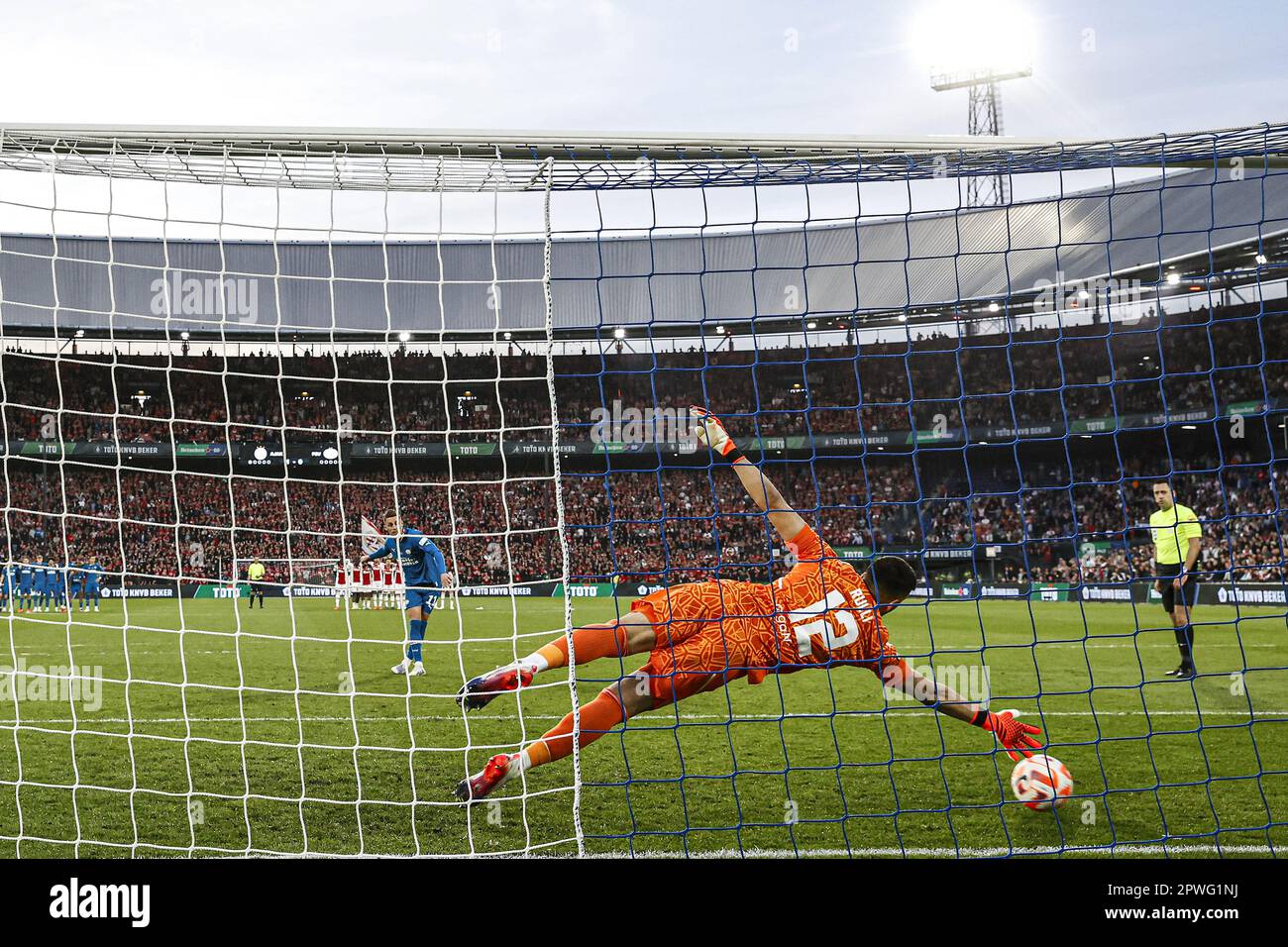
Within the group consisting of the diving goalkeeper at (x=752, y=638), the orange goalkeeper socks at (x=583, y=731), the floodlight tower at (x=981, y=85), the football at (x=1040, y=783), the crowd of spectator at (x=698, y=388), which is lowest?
the football at (x=1040, y=783)

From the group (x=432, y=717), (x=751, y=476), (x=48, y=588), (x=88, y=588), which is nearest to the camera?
(x=751, y=476)

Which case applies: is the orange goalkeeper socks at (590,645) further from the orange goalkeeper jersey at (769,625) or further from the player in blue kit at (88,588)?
the player in blue kit at (88,588)

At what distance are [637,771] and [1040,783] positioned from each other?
7.90 feet

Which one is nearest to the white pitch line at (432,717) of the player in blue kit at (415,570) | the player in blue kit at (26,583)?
the player in blue kit at (415,570)

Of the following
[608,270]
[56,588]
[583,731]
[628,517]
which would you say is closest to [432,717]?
[583,731]

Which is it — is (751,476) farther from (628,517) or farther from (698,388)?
(698,388)

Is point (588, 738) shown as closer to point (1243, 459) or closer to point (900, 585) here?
point (900, 585)

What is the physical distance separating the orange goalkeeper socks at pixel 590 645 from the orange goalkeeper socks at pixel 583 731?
22 centimetres

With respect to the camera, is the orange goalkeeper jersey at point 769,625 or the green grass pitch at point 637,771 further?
the orange goalkeeper jersey at point 769,625

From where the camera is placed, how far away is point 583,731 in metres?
4.41

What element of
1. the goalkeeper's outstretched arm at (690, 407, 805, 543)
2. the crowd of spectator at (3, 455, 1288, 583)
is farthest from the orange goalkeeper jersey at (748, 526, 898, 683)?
the crowd of spectator at (3, 455, 1288, 583)

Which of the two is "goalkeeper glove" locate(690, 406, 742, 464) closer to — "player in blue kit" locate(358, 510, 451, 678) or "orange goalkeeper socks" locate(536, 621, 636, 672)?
"orange goalkeeper socks" locate(536, 621, 636, 672)

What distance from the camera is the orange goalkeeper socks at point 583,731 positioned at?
4301 mm
